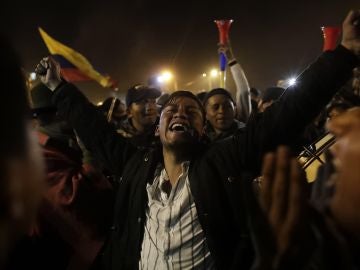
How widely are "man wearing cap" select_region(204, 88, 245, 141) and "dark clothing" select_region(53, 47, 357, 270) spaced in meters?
1.50

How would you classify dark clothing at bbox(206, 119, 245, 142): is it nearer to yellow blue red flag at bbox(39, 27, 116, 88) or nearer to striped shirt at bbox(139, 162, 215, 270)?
striped shirt at bbox(139, 162, 215, 270)

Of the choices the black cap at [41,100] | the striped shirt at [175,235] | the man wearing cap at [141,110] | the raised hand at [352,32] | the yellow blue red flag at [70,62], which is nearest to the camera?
the raised hand at [352,32]

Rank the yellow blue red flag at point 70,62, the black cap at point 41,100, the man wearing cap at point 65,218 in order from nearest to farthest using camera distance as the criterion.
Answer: the man wearing cap at point 65,218 → the black cap at point 41,100 → the yellow blue red flag at point 70,62

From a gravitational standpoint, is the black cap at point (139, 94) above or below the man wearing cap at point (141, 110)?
above

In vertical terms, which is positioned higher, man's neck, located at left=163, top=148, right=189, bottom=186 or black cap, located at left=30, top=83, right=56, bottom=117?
black cap, located at left=30, top=83, right=56, bottom=117

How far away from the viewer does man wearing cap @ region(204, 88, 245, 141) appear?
436cm

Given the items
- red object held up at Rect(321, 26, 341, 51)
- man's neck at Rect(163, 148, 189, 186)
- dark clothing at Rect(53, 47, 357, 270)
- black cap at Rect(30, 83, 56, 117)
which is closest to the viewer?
dark clothing at Rect(53, 47, 357, 270)

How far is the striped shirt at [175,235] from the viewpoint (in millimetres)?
2354

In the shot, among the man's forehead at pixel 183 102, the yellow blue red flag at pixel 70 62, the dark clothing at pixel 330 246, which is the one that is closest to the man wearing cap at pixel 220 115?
the man's forehead at pixel 183 102

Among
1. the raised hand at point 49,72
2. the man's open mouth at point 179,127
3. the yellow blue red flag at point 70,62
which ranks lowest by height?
the man's open mouth at point 179,127

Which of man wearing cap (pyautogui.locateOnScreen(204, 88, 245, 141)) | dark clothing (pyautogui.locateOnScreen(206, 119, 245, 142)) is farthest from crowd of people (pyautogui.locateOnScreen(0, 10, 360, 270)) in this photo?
man wearing cap (pyautogui.locateOnScreen(204, 88, 245, 141))

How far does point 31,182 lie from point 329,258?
34.5 inches

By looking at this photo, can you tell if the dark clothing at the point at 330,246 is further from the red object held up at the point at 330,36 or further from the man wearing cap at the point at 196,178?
the red object held up at the point at 330,36


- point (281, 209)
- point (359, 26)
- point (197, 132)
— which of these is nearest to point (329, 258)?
point (281, 209)
